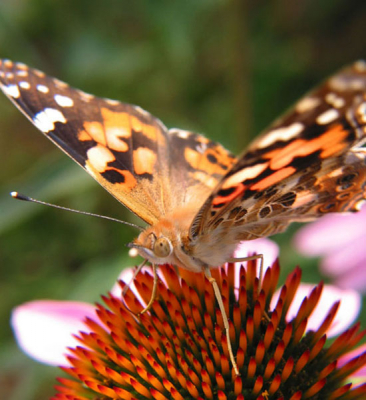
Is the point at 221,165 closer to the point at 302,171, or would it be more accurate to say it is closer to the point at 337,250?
the point at 302,171

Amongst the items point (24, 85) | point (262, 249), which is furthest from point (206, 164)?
point (24, 85)

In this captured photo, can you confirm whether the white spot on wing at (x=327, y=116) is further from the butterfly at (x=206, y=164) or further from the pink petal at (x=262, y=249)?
the pink petal at (x=262, y=249)

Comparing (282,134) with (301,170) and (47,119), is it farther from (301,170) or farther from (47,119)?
(47,119)

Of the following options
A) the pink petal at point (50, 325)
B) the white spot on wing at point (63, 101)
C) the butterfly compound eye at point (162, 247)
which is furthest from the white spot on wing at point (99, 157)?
the pink petal at point (50, 325)

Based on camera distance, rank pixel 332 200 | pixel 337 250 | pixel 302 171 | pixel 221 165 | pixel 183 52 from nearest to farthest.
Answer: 1. pixel 302 171
2. pixel 332 200
3. pixel 221 165
4. pixel 337 250
5. pixel 183 52

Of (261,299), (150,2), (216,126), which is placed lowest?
(261,299)

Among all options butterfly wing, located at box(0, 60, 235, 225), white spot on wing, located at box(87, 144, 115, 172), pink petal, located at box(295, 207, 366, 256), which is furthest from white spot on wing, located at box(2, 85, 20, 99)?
pink petal, located at box(295, 207, 366, 256)

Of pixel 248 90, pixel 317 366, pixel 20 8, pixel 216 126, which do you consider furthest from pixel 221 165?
pixel 20 8
